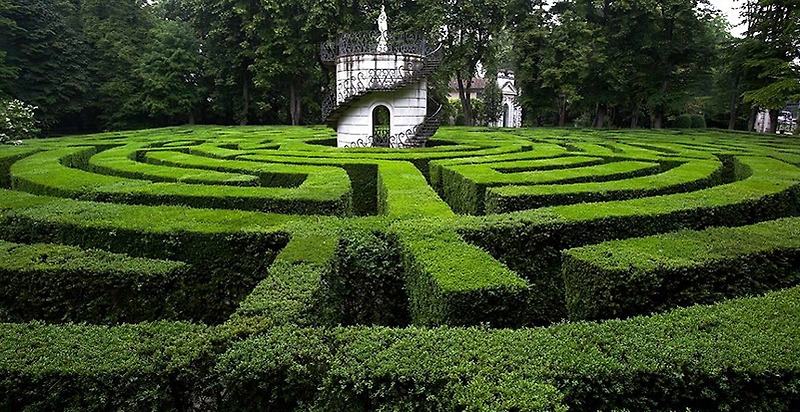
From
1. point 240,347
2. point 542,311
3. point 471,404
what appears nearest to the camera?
point 471,404

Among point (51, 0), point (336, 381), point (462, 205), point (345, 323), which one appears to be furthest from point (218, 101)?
point (336, 381)

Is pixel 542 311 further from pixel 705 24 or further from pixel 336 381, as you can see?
pixel 705 24

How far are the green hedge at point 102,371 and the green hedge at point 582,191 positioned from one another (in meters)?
7.84

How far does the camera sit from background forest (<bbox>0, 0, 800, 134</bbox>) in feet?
127

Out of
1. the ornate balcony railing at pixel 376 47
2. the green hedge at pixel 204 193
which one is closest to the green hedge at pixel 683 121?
the ornate balcony railing at pixel 376 47

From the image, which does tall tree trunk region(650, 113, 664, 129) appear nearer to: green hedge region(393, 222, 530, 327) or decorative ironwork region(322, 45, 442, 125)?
decorative ironwork region(322, 45, 442, 125)

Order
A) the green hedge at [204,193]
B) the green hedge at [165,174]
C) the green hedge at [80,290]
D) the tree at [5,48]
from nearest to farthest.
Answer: the green hedge at [80,290] → the green hedge at [204,193] → the green hedge at [165,174] → the tree at [5,48]

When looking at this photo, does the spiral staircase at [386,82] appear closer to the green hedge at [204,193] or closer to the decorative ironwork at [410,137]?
the decorative ironwork at [410,137]

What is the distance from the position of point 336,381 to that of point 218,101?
48394 mm

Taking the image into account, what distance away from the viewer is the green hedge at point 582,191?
1135 centimetres

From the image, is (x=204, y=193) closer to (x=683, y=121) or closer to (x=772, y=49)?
(x=772, y=49)

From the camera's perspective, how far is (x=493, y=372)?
4.71m

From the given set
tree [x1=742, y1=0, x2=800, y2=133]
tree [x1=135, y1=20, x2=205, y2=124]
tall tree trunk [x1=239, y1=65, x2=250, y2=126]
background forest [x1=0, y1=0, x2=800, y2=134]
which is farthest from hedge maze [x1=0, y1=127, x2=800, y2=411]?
tall tree trunk [x1=239, y1=65, x2=250, y2=126]

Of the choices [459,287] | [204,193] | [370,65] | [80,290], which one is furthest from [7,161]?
[459,287]
